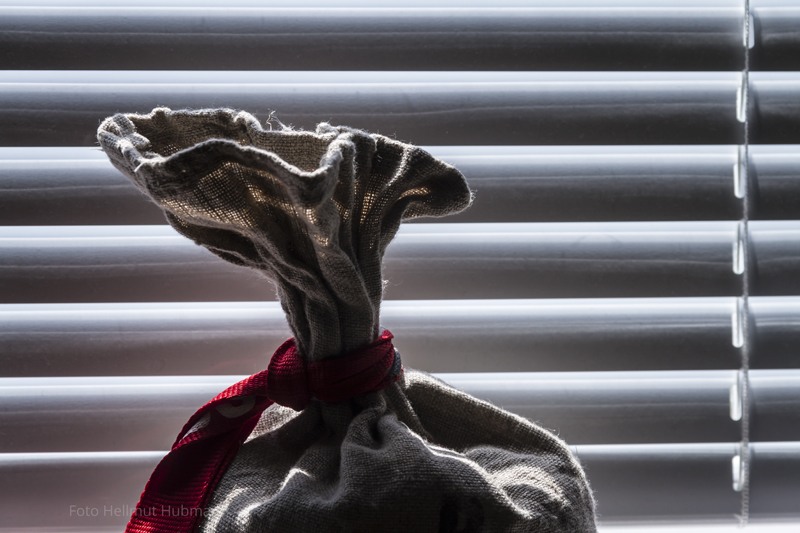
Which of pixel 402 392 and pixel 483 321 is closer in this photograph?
pixel 402 392

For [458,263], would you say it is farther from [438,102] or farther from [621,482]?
[621,482]

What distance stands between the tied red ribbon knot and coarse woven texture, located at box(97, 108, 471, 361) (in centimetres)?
2

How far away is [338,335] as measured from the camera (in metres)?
0.47

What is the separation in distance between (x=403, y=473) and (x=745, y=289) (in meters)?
0.57

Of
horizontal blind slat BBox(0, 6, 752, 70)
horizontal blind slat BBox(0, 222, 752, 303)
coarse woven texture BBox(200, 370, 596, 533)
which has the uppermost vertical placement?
horizontal blind slat BBox(0, 6, 752, 70)

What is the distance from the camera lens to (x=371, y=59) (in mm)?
694

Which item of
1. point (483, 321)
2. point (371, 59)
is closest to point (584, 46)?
point (371, 59)

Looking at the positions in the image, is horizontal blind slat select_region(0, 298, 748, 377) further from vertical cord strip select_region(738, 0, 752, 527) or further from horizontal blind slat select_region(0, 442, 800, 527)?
horizontal blind slat select_region(0, 442, 800, 527)

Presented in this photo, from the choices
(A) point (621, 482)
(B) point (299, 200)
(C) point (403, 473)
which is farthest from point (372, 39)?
(A) point (621, 482)

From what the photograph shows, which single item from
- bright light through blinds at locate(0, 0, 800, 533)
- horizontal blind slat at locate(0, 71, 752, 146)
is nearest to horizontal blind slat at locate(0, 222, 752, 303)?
bright light through blinds at locate(0, 0, 800, 533)

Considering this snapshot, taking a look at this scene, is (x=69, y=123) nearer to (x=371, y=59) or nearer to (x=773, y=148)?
(x=371, y=59)

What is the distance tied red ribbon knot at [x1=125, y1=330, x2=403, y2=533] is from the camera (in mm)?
465

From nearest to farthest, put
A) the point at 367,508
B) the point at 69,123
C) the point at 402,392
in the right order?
the point at 367,508 < the point at 402,392 < the point at 69,123

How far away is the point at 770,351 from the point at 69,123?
948 millimetres
